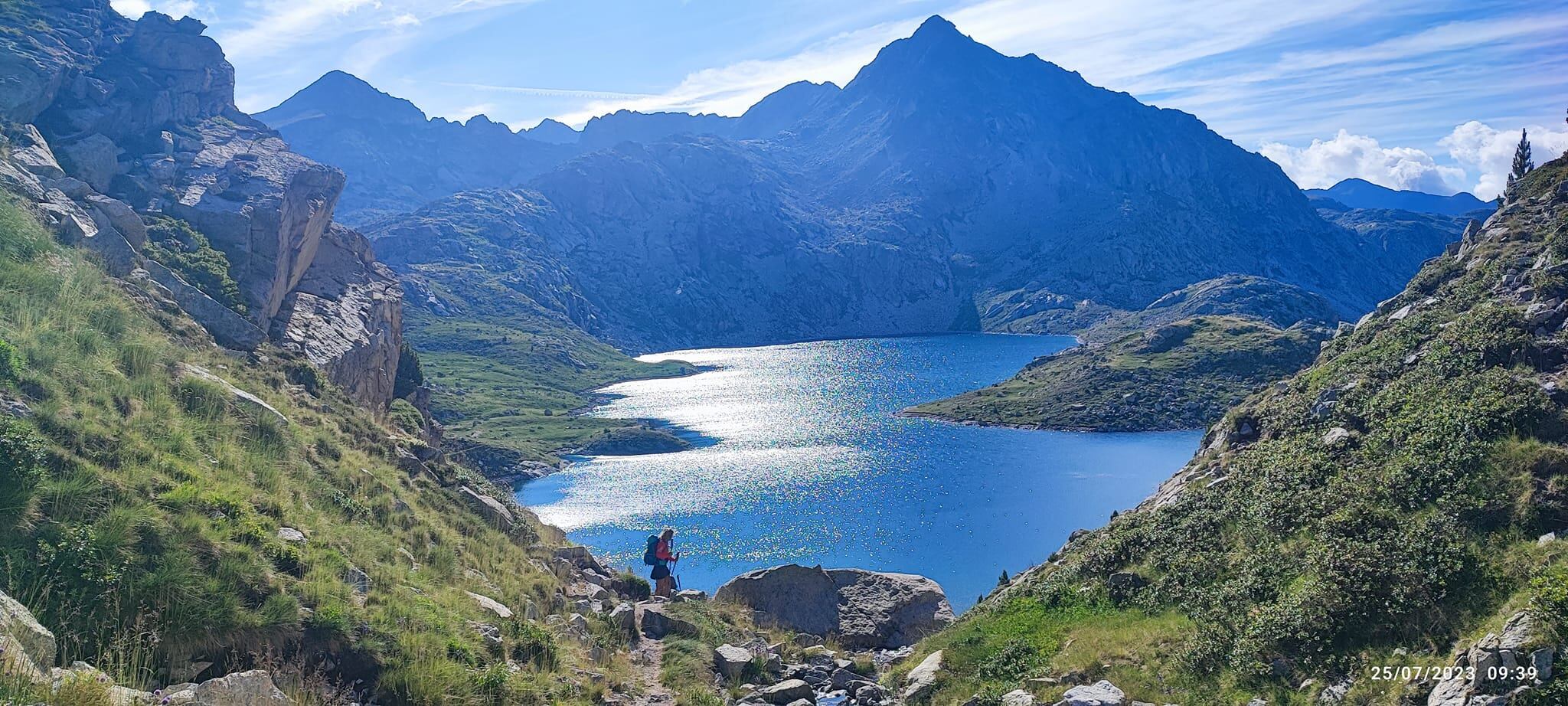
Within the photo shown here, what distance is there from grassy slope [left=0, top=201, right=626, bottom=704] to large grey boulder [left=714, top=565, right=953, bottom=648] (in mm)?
9337

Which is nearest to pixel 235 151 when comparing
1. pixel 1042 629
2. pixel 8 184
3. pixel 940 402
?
pixel 8 184

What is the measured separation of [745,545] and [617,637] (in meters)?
78.3

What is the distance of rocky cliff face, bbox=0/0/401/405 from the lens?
29562mm

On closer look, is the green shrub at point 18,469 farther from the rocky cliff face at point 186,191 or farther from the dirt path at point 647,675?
the rocky cliff face at point 186,191

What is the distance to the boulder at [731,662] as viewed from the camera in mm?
20047

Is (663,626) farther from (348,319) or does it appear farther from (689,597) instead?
(348,319)

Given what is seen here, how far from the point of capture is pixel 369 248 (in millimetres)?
57562

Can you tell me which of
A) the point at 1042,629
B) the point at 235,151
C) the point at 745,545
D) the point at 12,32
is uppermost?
the point at 12,32

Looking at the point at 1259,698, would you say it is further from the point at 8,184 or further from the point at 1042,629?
the point at 8,184

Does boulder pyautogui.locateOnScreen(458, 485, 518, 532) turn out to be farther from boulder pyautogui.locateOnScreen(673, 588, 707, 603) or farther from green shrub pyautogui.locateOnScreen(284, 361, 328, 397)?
green shrub pyautogui.locateOnScreen(284, 361, 328, 397)

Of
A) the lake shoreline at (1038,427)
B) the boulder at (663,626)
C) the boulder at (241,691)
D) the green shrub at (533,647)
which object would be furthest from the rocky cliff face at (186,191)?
the lake shoreline at (1038,427)

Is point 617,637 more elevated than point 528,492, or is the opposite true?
point 617,637

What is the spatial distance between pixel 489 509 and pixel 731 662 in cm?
1129

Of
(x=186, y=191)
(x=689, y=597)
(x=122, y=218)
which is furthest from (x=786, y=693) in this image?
(x=186, y=191)
